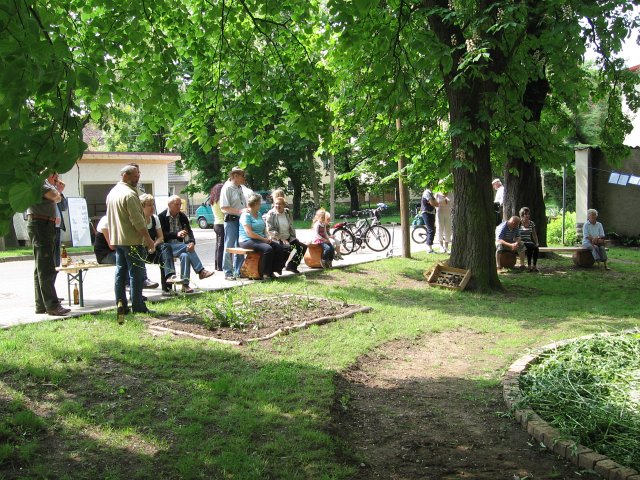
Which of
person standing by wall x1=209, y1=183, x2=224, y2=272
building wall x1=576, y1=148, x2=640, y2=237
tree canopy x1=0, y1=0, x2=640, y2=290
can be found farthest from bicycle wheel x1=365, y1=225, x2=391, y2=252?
building wall x1=576, y1=148, x2=640, y2=237

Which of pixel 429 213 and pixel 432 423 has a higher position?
pixel 429 213

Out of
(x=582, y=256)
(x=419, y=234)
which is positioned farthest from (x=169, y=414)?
(x=419, y=234)

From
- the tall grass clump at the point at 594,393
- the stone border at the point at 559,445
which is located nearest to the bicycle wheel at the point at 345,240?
the tall grass clump at the point at 594,393

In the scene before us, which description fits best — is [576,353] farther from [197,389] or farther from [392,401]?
[197,389]

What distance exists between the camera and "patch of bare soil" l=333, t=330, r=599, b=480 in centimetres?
435

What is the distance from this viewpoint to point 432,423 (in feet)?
17.0

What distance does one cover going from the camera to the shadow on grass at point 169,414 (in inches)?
165

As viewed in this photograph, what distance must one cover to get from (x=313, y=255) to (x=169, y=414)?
8.32m

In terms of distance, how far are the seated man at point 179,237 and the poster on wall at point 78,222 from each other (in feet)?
38.4

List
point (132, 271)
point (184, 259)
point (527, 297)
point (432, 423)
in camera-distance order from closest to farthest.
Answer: point (432, 423)
point (132, 271)
point (184, 259)
point (527, 297)

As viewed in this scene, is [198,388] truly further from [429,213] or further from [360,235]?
[360,235]

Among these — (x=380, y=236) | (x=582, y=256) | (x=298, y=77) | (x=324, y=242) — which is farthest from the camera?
(x=380, y=236)

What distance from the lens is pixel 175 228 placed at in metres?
10.5

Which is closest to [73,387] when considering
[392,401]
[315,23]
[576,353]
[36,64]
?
[392,401]
